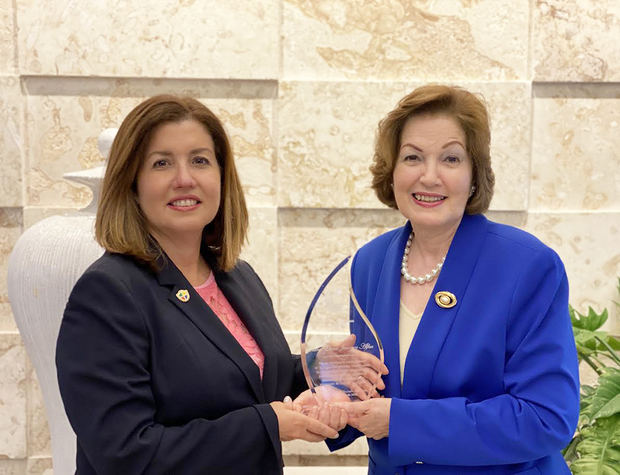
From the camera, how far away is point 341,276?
6.10 feet

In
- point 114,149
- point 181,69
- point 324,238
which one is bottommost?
point 324,238

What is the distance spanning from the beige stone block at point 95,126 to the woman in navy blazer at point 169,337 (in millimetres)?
1591

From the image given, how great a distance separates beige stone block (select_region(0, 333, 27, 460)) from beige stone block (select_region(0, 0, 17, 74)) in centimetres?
137

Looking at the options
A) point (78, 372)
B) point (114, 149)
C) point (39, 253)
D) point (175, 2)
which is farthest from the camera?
point (175, 2)

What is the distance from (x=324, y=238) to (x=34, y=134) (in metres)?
1.56

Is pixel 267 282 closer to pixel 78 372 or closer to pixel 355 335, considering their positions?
pixel 355 335

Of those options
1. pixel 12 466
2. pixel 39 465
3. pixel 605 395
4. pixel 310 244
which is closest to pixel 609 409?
pixel 605 395

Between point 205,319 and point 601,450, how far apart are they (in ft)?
5.96

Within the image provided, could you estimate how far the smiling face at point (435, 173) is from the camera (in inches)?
75.3

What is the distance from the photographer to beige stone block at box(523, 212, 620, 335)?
Answer: 11.9 feet

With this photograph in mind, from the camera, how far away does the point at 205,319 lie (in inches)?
71.1

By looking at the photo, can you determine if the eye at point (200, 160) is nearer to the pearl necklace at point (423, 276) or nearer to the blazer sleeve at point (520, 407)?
the pearl necklace at point (423, 276)

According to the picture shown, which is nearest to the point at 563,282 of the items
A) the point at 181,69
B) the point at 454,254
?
the point at 454,254

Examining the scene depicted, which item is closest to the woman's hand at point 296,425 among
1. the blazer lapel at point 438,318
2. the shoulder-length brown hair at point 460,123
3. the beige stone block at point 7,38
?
the blazer lapel at point 438,318
